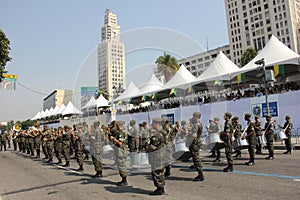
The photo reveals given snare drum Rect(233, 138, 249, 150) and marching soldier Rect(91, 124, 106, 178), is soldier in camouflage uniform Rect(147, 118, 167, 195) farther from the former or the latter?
snare drum Rect(233, 138, 249, 150)

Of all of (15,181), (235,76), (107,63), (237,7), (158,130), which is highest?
(237,7)

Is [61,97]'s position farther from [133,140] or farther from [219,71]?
[133,140]

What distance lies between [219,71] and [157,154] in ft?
48.6

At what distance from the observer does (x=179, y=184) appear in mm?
6297

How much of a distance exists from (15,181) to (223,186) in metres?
6.37

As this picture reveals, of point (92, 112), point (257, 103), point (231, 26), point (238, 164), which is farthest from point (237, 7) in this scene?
point (238, 164)

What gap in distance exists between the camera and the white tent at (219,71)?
1828 cm

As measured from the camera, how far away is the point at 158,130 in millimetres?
5477

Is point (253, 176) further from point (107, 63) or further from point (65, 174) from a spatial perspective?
point (65, 174)

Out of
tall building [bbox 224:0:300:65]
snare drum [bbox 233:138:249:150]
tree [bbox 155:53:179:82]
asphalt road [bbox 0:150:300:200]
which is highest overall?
tall building [bbox 224:0:300:65]

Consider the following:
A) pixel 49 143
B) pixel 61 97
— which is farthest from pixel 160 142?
pixel 61 97

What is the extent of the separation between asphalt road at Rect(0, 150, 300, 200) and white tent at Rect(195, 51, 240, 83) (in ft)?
33.7

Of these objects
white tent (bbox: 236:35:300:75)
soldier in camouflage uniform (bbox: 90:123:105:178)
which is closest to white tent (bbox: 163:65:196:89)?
white tent (bbox: 236:35:300:75)

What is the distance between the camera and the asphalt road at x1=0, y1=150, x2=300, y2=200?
5.30 m
